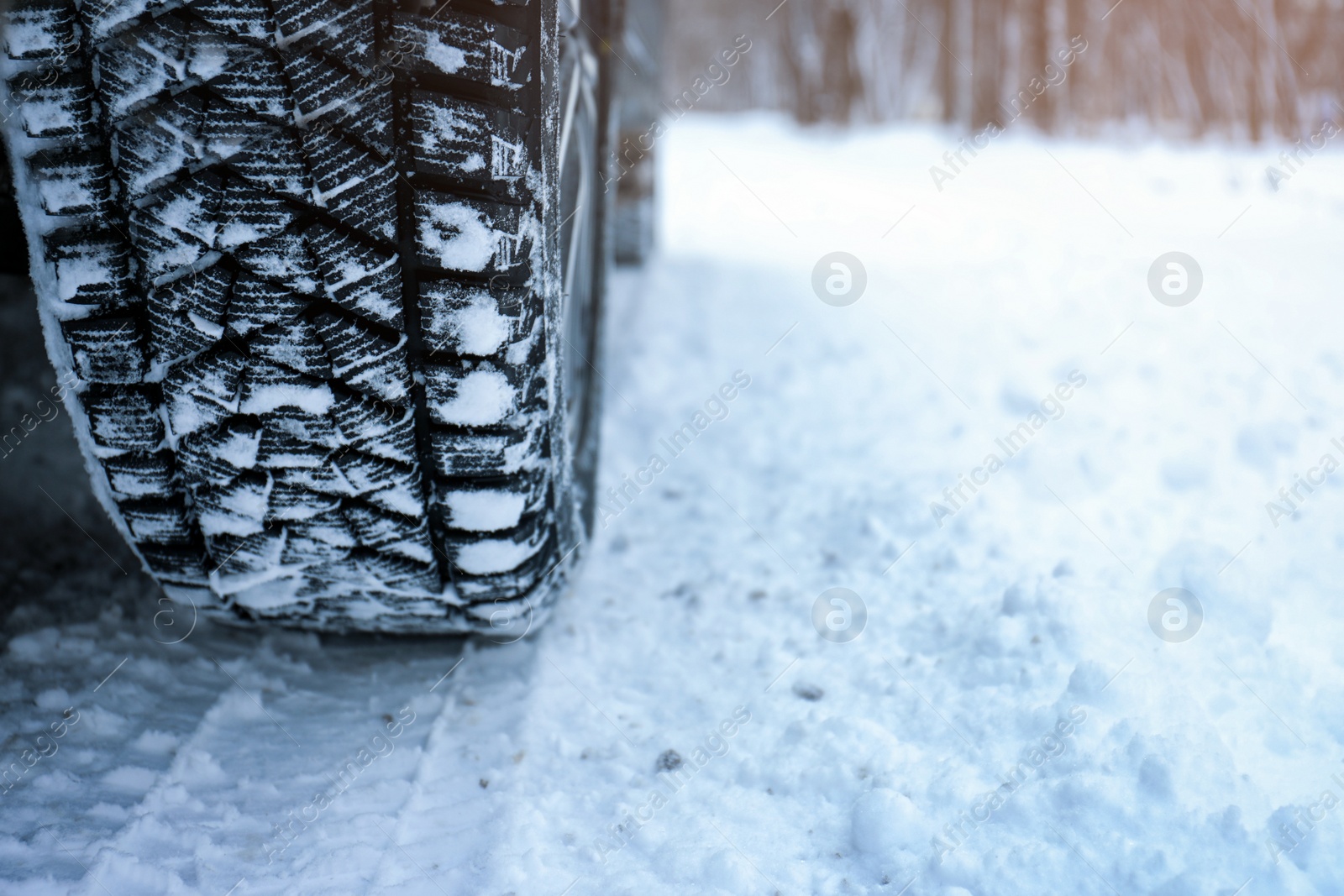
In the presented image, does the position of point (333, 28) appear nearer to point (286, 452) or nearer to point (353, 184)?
point (353, 184)

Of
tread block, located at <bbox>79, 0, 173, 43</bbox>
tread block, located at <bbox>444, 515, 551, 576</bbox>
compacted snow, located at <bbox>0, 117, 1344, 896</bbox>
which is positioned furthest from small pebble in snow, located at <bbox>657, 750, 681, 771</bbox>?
tread block, located at <bbox>79, 0, 173, 43</bbox>

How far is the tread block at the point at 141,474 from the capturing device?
0.89 metres

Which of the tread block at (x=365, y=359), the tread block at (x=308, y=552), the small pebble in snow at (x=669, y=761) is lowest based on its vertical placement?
the small pebble in snow at (x=669, y=761)

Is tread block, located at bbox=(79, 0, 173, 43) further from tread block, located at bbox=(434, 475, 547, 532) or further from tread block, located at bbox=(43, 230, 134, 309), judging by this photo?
tread block, located at bbox=(434, 475, 547, 532)

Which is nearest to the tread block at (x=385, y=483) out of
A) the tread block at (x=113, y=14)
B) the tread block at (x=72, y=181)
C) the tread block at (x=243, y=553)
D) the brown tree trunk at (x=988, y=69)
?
the tread block at (x=243, y=553)

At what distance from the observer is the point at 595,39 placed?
1.39 m

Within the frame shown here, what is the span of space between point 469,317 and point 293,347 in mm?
178

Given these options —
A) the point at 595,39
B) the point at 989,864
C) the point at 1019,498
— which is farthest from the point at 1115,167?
the point at 989,864

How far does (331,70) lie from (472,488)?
449 millimetres

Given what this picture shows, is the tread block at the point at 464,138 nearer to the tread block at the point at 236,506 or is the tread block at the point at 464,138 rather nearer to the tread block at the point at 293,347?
the tread block at the point at 293,347

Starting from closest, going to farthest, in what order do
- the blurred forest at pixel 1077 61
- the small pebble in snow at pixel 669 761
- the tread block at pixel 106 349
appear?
the tread block at pixel 106 349
the small pebble in snow at pixel 669 761
the blurred forest at pixel 1077 61

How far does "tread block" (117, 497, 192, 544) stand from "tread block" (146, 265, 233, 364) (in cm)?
18

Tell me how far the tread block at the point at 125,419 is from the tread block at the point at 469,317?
309 mm

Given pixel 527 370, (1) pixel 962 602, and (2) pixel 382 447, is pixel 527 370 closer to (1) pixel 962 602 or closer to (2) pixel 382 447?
(2) pixel 382 447
